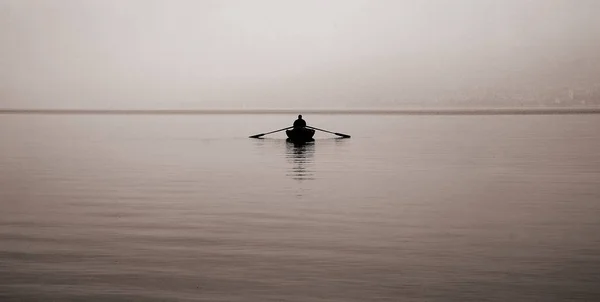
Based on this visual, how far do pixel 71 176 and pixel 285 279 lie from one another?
26754 mm

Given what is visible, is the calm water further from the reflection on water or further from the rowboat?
the rowboat

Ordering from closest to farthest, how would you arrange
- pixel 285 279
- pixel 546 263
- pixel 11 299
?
1. pixel 11 299
2. pixel 285 279
3. pixel 546 263

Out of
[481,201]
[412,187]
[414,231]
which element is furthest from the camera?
[412,187]

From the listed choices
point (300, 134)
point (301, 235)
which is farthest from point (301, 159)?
point (301, 235)

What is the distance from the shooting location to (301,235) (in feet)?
71.1

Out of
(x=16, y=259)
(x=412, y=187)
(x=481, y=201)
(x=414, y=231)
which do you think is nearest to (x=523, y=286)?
(x=414, y=231)

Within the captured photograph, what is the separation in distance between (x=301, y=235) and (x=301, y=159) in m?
31.8

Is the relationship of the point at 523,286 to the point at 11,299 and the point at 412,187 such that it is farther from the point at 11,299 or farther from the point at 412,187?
the point at 412,187

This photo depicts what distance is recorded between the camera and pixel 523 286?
15.6 metres

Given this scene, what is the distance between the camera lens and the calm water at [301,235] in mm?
15578

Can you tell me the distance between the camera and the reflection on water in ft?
136

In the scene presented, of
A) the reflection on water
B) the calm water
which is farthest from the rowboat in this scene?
the calm water

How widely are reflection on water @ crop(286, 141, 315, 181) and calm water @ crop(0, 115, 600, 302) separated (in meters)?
0.58

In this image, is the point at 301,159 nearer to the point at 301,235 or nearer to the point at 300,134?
the point at 300,134
